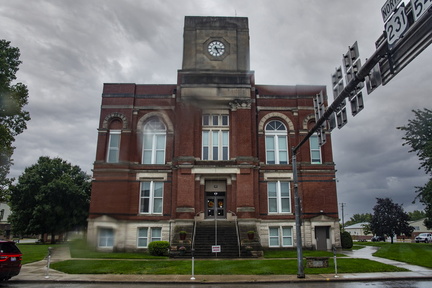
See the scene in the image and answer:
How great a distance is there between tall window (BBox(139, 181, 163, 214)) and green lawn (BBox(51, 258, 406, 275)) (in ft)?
31.8

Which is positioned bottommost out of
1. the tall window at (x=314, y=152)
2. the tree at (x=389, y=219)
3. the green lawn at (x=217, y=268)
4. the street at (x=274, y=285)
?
the street at (x=274, y=285)

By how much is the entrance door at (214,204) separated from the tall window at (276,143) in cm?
611

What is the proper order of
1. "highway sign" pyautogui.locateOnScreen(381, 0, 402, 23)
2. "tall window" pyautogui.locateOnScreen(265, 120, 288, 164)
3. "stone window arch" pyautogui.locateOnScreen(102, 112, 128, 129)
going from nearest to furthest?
"highway sign" pyautogui.locateOnScreen(381, 0, 402, 23)
"stone window arch" pyautogui.locateOnScreen(102, 112, 128, 129)
"tall window" pyautogui.locateOnScreen(265, 120, 288, 164)

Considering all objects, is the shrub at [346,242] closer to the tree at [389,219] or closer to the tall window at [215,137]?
the tall window at [215,137]

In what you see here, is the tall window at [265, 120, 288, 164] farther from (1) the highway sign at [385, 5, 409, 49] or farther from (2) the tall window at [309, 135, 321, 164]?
(1) the highway sign at [385, 5, 409, 49]

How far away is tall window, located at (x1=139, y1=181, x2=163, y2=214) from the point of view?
3148 cm

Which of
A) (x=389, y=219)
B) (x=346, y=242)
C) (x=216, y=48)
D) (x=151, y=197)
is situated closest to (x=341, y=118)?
(x=151, y=197)

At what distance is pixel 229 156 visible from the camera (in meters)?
32.3

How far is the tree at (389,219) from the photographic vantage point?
59.1 meters

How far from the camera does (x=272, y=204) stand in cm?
3234

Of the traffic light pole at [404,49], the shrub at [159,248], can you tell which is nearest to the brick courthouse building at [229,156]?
the shrub at [159,248]

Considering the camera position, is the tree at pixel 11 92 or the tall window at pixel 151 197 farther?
the tall window at pixel 151 197

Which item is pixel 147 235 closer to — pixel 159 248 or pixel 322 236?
pixel 159 248

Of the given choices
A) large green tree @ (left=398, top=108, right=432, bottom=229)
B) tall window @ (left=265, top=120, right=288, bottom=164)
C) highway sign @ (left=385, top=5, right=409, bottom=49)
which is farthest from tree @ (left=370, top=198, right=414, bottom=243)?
highway sign @ (left=385, top=5, right=409, bottom=49)
